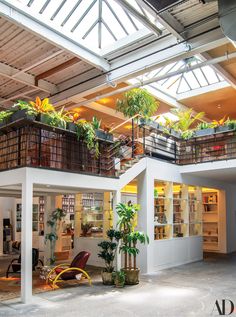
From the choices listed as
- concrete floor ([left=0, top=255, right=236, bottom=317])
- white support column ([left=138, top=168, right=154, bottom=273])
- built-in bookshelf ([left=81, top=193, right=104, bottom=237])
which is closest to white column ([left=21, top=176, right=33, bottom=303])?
concrete floor ([left=0, top=255, right=236, bottom=317])

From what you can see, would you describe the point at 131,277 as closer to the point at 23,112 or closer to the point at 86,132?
the point at 86,132

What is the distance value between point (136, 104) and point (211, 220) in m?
6.08

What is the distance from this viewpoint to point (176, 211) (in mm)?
11039

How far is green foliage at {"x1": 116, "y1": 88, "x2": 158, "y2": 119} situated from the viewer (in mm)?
11047

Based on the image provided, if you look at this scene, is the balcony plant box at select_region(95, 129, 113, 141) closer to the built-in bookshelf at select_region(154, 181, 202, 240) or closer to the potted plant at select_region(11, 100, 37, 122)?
the potted plant at select_region(11, 100, 37, 122)

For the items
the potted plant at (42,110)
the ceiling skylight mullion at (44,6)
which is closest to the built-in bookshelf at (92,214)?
the potted plant at (42,110)

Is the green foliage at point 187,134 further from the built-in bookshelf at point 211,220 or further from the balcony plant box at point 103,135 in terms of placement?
the built-in bookshelf at point 211,220

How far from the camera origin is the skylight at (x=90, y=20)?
8.82 m

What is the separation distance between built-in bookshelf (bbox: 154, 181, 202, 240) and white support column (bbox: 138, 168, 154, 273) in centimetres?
49

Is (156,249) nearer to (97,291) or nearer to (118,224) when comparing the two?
(118,224)

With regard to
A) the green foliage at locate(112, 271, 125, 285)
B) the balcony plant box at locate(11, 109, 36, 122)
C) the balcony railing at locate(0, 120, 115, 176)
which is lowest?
the green foliage at locate(112, 271, 125, 285)

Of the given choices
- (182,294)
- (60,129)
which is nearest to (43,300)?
(182,294)

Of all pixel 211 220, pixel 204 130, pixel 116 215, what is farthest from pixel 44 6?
pixel 211 220

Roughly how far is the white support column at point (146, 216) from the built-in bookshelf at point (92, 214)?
1.40 m
